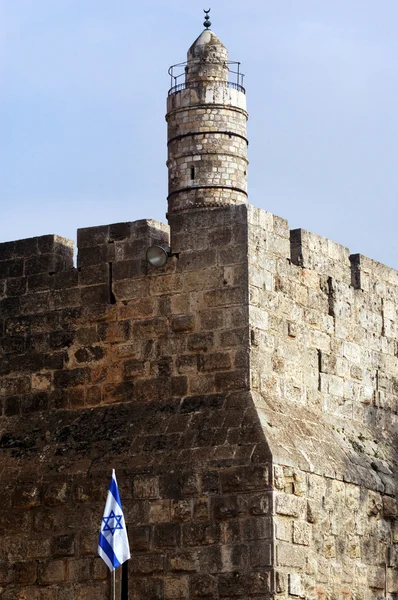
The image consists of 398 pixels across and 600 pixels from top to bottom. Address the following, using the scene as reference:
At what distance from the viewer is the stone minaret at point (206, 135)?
4275 cm

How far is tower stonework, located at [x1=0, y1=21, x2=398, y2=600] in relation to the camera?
16953mm

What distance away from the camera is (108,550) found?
53.4ft

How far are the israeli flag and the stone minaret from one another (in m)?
26.1

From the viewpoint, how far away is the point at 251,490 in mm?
16812

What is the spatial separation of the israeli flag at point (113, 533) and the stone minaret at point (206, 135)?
26.1 m

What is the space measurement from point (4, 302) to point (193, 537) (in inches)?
136

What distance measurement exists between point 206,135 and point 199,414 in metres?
26.4

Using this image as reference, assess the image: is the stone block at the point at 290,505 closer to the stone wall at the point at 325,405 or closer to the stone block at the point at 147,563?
the stone wall at the point at 325,405

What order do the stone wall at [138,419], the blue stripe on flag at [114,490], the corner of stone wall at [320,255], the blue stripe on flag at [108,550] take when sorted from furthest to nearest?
the corner of stone wall at [320,255], the stone wall at [138,419], the blue stripe on flag at [114,490], the blue stripe on flag at [108,550]

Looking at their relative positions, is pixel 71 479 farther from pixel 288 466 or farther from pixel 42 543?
pixel 288 466

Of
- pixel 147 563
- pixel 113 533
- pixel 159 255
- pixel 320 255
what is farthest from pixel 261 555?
pixel 320 255

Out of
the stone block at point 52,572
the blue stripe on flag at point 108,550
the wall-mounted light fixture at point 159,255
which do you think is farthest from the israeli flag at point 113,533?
the wall-mounted light fixture at point 159,255

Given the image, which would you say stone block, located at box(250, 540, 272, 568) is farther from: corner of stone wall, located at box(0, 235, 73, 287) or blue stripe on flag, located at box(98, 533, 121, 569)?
corner of stone wall, located at box(0, 235, 73, 287)

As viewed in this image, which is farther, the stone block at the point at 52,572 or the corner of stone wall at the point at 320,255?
the corner of stone wall at the point at 320,255
